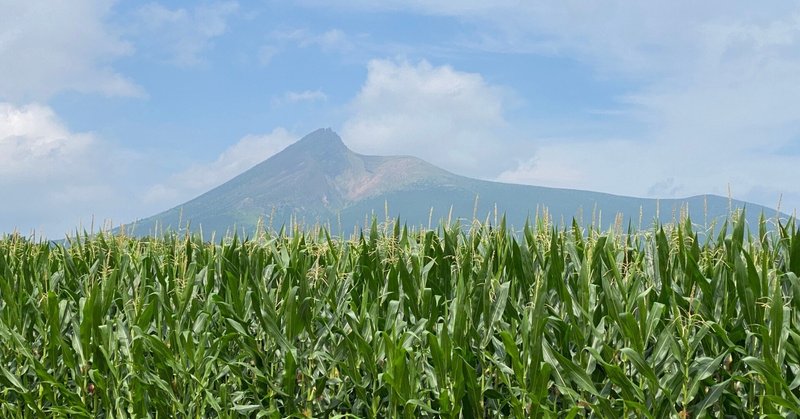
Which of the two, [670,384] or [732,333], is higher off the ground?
[732,333]

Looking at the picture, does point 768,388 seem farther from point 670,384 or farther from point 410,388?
point 410,388

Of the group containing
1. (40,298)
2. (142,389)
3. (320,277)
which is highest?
(320,277)

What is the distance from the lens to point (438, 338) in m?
4.55

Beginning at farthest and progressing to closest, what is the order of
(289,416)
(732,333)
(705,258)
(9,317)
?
(9,317) < (705,258) < (289,416) < (732,333)

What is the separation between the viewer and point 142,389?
5289 millimetres

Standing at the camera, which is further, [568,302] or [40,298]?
[40,298]

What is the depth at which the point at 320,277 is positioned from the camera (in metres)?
5.53

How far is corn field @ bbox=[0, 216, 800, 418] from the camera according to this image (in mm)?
4273

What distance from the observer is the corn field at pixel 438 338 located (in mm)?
4273

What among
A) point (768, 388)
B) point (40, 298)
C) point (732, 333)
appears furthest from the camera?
point (40, 298)

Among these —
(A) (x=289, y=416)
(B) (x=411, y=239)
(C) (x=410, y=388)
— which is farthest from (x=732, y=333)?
(B) (x=411, y=239)

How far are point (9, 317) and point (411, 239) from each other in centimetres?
338

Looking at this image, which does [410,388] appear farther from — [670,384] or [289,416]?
[670,384]

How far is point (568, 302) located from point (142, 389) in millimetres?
2892
